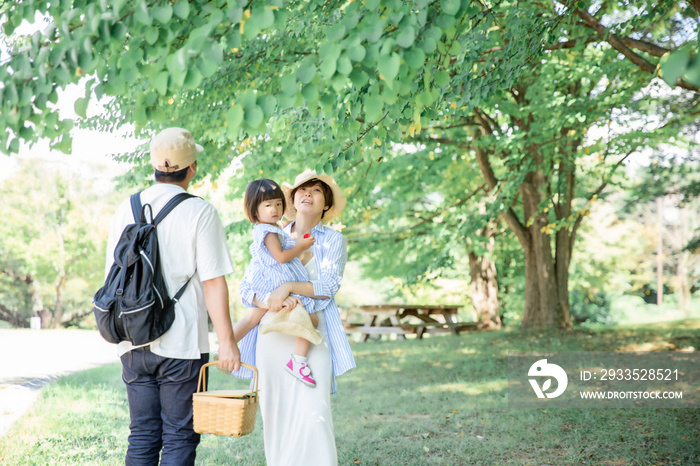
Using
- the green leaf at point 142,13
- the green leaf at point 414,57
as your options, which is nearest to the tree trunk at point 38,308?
the green leaf at point 142,13

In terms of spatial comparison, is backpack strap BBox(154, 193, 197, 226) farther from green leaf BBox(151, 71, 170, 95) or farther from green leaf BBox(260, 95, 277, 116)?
green leaf BBox(260, 95, 277, 116)

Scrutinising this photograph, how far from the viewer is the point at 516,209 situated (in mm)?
16062

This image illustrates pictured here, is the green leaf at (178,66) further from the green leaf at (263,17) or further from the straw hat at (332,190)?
the straw hat at (332,190)

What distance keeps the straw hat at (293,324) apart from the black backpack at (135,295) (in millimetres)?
700

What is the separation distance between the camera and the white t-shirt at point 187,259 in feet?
9.39

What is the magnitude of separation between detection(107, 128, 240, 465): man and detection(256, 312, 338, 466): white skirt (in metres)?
0.57

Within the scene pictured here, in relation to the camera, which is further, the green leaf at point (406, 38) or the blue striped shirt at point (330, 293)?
the blue striped shirt at point (330, 293)

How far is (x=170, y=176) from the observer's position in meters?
3.05

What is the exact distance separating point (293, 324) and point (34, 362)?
9.46 metres

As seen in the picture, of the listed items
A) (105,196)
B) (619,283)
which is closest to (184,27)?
(105,196)

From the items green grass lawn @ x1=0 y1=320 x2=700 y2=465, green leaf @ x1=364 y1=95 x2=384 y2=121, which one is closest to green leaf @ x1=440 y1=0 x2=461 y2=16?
green leaf @ x1=364 y1=95 x2=384 y2=121

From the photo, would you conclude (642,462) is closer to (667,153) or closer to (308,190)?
(308,190)

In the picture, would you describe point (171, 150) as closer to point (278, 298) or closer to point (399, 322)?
point (278, 298)

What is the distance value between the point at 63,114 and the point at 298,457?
2156 millimetres
